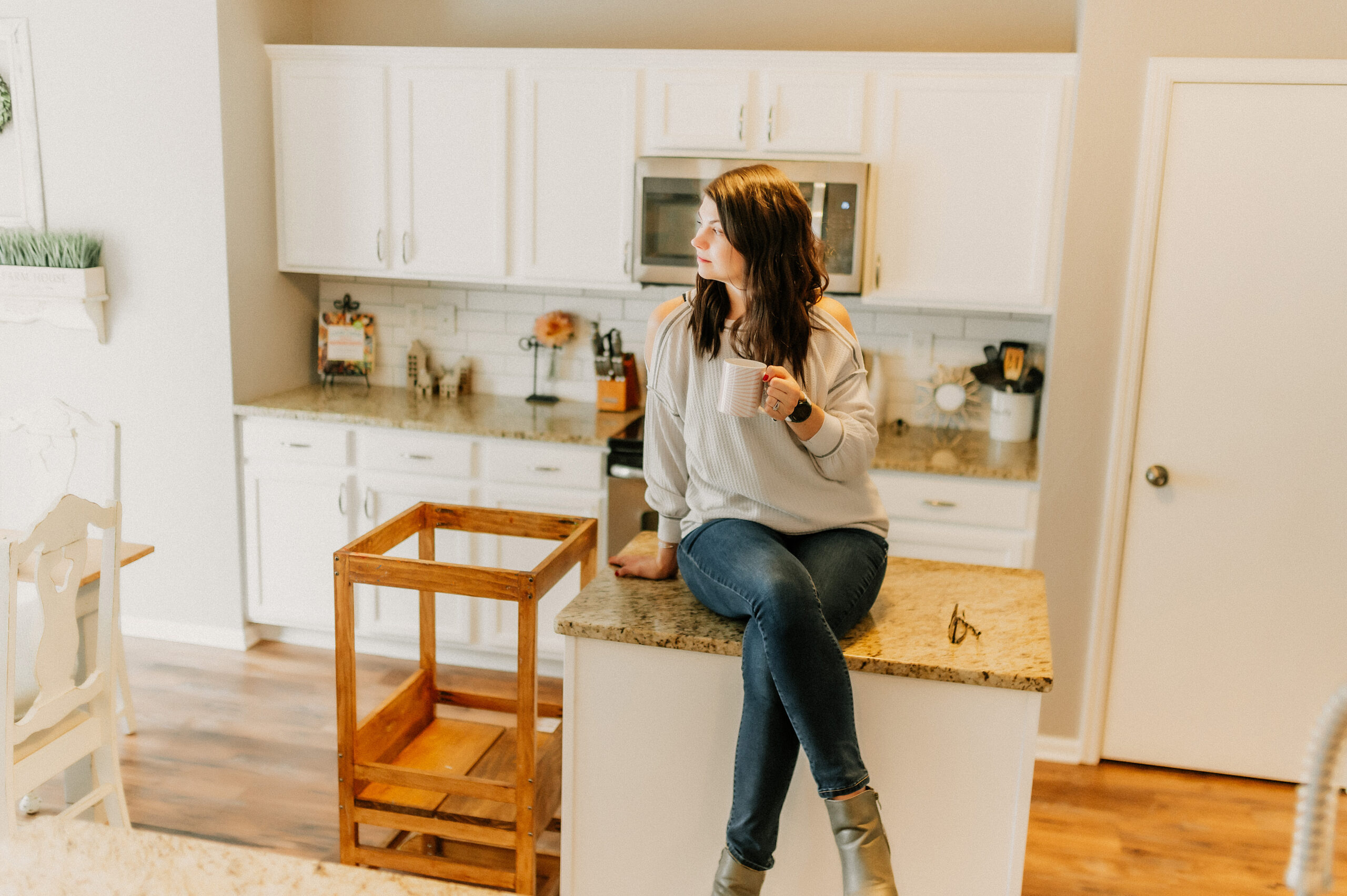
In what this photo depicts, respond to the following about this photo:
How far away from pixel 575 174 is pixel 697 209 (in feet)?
1.48

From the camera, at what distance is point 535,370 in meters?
3.96

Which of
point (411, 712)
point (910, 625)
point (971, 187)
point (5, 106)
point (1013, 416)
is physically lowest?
point (411, 712)

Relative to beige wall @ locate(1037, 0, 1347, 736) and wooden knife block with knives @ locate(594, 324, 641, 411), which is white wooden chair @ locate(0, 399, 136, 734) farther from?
beige wall @ locate(1037, 0, 1347, 736)

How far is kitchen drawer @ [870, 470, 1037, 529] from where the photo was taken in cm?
312

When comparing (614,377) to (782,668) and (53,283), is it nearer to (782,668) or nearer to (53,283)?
(53,283)

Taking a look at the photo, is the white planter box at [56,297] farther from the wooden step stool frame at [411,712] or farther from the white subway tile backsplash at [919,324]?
the white subway tile backsplash at [919,324]

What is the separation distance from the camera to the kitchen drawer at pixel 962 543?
3.13 metres

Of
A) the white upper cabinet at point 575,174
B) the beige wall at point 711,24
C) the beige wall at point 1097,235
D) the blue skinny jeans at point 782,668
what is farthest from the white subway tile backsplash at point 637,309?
the blue skinny jeans at point 782,668

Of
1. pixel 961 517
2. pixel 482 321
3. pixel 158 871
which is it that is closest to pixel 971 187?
pixel 961 517

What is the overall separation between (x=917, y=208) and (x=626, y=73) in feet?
3.36

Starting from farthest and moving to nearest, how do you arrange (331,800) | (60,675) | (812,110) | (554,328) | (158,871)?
1. (554,328)
2. (812,110)
3. (331,800)
4. (60,675)
5. (158,871)

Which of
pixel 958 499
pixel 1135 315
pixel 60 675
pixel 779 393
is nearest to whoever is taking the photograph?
pixel 779 393

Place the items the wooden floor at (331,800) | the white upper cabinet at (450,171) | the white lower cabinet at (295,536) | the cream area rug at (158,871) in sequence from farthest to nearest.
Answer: the white lower cabinet at (295,536) → the white upper cabinet at (450,171) → the wooden floor at (331,800) → the cream area rug at (158,871)

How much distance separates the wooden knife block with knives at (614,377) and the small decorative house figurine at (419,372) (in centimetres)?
67
